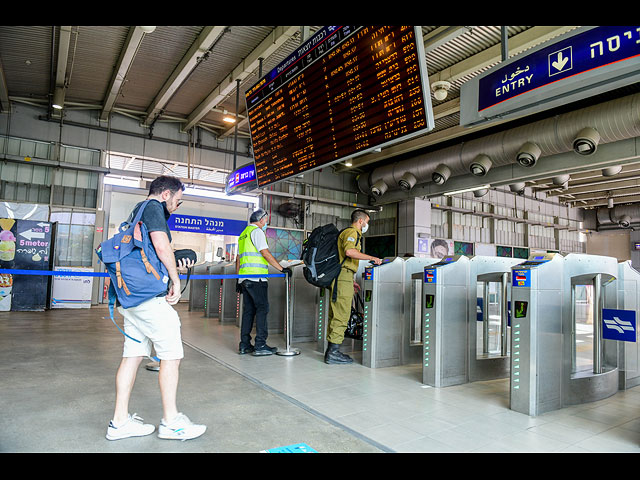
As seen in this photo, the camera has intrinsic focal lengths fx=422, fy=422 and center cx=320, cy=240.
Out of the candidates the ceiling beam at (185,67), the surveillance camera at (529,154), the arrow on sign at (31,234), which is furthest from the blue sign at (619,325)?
the arrow on sign at (31,234)

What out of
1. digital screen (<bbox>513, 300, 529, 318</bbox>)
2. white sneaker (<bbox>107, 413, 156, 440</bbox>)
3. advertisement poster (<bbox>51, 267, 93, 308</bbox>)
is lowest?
white sneaker (<bbox>107, 413, 156, 440</bbox>)

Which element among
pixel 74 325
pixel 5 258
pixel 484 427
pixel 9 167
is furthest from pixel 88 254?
pixel 484 427

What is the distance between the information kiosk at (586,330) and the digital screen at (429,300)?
1109 millimetres

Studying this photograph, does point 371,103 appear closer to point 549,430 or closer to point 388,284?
point 388,284

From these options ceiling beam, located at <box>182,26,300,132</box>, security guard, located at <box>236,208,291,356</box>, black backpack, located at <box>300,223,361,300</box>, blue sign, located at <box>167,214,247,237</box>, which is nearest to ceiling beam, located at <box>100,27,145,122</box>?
ceiling beam, located at <box>182,26,300,132</box>

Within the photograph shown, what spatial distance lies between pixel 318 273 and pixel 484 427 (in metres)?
2.45

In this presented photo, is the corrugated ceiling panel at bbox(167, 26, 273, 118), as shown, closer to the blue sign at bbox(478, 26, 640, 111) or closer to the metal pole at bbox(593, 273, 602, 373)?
the blue sign at bbox(478, 26, 640, 111)

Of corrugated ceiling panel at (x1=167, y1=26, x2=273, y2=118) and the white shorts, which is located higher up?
corrugated ceiling panel at (x1=167, y1=26, x2=273, y2=118)

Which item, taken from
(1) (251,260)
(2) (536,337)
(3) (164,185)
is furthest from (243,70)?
(2) (536,337)

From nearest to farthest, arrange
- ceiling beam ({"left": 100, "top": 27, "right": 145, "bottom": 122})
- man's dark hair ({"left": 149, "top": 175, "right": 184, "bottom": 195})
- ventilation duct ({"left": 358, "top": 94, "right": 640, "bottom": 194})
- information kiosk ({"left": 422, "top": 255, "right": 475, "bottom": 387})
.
→ 1. man's dark hair ({"left": 149, "top": 175, "right": 184, "bottom": 195})
2. information kiosk ({"left": 422, "top": 255, "right": 475, "bottom": 387})
3. ceiling beam ({"left": 100, "top": 27, "right": 145, "bottom": 122})
4. ventilation duct ({"left": 358, "top": 94, "right": 640, "bottom": 194})

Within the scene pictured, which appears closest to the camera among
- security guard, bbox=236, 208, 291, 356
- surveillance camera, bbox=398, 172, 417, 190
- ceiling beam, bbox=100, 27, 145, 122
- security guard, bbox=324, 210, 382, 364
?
security guard, bbox=324, 210, 382, 364

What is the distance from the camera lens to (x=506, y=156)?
866 cm

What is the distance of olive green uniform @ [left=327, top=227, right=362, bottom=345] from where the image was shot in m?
4.85

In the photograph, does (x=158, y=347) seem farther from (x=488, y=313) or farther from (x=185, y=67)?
(x=185, y=67)
